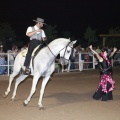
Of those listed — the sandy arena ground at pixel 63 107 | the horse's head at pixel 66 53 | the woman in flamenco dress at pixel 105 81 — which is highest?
the horse's head at pixel 66 53

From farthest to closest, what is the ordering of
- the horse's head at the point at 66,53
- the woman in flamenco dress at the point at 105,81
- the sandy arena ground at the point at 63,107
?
the woman in flamenco dress at the point at 105,81, the horse's head at the point at 66,53, the sandy arena ground at the point at 63,107

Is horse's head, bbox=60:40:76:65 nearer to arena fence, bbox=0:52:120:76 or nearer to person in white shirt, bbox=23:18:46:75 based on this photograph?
person in white shirt, bbox=23:18:46:75

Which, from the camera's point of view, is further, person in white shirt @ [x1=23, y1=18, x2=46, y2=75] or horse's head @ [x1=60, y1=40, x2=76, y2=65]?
person in white shirt @ [x1=23, y1=18, x2=46, y2=75]

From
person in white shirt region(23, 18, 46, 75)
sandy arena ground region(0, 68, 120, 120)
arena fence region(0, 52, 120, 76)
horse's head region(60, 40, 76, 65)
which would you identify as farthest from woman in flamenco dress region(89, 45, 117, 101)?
arena fence region(0, 52, 120, 76)

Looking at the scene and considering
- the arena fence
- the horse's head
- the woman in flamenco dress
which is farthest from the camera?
the arena fence

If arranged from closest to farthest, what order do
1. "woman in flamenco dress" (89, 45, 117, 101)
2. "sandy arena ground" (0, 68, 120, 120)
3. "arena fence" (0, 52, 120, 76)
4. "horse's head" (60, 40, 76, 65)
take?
"sandy arena ground" (0, 68, 120, 120) → "horse's head" (60, 40, 76, 65) → "woman in flamenco dress" (89, 45, 117, 101) → "arena fence" (0, 52, 120, 76)

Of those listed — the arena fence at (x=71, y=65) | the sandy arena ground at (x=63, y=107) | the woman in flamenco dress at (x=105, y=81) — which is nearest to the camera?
the sandy arena ground at (x=63, y=107)

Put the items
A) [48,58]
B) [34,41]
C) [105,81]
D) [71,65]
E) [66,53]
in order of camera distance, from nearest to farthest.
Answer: [66,53] < [48,58] < [34,41] < [105,81] < [71,65]

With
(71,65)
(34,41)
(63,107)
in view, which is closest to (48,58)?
(34,41)

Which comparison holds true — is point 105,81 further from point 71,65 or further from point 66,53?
point 71,65

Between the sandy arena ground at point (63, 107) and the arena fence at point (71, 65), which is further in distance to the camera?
the arena fence at point (71, 65)

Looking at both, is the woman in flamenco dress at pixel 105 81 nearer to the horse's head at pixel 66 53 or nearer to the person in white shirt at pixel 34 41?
the horse's head at pixel 66 53

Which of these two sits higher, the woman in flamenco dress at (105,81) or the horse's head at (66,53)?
the horse's head at (66,53)

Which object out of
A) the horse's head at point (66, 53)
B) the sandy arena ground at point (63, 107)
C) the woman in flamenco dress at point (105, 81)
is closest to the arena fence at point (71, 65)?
the sandy arena ground at point (63, 107)
